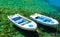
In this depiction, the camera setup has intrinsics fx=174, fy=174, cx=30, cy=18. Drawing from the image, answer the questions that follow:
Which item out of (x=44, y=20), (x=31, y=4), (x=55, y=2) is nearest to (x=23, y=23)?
(x=44, y=20)

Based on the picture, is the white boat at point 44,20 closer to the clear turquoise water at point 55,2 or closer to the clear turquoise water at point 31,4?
the clear turquoise water at point 31,4

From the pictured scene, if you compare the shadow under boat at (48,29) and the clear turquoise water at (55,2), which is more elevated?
the clear turquoise water at (55,2)

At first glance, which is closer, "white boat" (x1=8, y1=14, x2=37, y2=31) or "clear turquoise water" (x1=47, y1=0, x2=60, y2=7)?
"white boat" (x1=8, y1=14, x2=37, y2=31)

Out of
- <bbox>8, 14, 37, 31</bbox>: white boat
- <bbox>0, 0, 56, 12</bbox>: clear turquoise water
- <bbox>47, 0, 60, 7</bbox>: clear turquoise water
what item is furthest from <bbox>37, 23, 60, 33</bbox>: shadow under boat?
<bbox>47, 0, 60, 7</bbox>: clear turquoise water

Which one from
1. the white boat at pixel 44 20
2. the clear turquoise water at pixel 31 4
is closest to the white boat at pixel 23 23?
the white boat at pixel 44 20

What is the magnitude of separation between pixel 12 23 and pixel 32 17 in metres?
0.37

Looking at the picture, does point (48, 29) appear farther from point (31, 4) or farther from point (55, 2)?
point (55, 2)

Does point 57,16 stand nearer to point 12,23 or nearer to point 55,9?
point 55,9

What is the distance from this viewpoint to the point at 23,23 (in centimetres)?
270

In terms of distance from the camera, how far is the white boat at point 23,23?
8.43 ft

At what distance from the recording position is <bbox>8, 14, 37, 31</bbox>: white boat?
8.43 feet

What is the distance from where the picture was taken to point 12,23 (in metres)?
2.87

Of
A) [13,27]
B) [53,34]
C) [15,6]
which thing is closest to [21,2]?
[15,6]

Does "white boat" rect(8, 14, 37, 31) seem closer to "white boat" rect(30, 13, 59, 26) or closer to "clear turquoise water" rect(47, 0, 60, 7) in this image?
"white boat" rect(30, 13, 59, 26)
